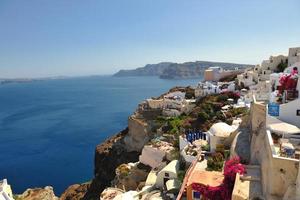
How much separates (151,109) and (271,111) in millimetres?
36627

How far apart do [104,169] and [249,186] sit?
37431mm

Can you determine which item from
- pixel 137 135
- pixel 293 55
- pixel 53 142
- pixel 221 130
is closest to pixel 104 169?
pixel 137 135

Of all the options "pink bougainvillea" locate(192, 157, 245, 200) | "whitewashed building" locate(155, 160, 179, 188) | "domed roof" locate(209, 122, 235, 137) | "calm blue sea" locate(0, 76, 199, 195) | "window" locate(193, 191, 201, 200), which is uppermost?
"domed roof" locate(209, 122, 235, 137)

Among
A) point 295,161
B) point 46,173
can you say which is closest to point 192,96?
point 46,173

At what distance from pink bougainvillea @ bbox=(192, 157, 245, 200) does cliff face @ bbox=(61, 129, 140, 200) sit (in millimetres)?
27848

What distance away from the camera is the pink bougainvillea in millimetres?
17516

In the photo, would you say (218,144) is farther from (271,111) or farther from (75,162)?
(75,162)

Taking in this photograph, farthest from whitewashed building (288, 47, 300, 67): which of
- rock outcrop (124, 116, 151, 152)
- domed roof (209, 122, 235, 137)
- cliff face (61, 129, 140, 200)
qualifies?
cliff face (61, 129, 140, 200)

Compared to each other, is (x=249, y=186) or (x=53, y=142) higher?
(x=249, y=186)

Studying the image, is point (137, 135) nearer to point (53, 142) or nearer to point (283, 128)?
point (283, 128)

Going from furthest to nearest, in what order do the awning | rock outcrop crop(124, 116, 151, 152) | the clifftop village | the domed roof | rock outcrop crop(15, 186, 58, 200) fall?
rock outcrop crop(124, 116, 151, 152) < rock outcrop crop(15, 186, 58, 200) < the domed roof < the awning < the clifftop village

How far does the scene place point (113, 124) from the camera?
9862cm

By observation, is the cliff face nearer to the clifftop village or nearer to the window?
the clifftop village

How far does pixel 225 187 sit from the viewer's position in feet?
57.9
